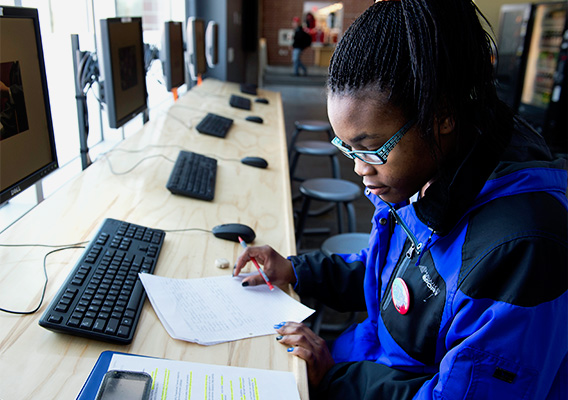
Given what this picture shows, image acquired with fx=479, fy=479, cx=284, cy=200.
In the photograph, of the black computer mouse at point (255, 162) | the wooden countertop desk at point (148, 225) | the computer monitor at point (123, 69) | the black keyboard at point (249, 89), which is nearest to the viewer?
the wooden countertop desk at point (148, 225)

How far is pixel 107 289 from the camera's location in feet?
3.17

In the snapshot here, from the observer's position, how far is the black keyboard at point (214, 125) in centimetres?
252

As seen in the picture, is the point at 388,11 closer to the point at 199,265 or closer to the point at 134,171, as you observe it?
the point at 199,265

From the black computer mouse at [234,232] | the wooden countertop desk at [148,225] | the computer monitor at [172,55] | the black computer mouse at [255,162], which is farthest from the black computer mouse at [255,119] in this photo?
the black computer mouse at [234,232]

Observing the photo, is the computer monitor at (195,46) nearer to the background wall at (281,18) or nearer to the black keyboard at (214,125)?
the black keyboard at (214,125)

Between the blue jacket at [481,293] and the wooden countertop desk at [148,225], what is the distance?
0.67ft

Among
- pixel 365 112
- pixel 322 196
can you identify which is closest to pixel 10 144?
pixel 365 112

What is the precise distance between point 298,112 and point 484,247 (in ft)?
23.4

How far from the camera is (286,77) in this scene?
38.9ft

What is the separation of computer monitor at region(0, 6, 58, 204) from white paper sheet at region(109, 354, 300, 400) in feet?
1.64

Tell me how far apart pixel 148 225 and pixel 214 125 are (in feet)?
4.53

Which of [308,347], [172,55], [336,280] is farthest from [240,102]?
[308,347]

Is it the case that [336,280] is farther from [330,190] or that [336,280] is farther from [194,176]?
[330,190]

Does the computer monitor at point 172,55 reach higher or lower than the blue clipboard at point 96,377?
higher
